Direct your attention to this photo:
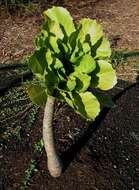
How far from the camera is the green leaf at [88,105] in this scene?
7.82 feet

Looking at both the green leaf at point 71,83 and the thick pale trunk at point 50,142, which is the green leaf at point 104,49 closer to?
the green leaf at point 71,83

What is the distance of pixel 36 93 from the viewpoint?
2.41 metres

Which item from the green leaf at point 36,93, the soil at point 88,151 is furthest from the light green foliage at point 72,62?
the soil at point 88,151

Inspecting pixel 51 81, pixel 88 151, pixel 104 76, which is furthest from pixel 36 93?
pixel 88 151

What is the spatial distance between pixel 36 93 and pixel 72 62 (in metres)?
0.24

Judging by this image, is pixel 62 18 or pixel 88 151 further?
pixel 88 151

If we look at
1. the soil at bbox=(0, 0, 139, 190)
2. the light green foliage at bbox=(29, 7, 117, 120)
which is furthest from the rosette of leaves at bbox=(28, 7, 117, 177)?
the soil at bbox=(0, 0, 139, 190)

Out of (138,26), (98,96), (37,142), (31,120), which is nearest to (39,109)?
(31,120)

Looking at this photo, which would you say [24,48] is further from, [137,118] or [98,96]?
[98,96]

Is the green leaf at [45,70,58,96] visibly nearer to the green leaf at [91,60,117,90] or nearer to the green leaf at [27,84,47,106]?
the green leaf at [27,84,47,106]

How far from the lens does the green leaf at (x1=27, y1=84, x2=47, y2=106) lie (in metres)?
2.38

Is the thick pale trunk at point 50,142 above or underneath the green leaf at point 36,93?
underneath

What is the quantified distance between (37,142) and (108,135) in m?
0.47

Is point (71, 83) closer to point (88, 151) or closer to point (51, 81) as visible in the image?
point (51, 81)
